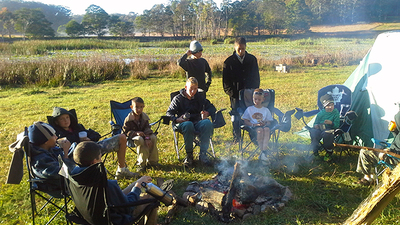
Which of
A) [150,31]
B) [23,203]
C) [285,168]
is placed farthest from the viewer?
[150,31]

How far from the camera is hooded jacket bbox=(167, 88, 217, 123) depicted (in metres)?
4.09

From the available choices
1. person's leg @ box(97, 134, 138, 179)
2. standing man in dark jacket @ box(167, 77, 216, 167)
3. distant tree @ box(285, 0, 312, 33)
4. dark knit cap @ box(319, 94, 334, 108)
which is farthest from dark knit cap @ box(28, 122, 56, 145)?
distant tree @ box(285, 0, 312, 33)

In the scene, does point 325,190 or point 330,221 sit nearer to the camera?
point 330,221

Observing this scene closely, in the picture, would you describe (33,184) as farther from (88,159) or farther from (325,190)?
(325,190)

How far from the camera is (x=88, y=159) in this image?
2008 millimetres

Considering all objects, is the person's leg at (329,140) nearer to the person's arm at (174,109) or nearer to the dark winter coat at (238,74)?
the dark winter coat at (238,74)

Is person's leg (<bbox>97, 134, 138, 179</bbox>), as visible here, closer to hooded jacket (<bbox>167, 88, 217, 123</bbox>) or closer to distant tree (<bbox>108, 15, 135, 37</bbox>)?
hooded jacket (<bbox>167, 88, 217, 123</bbox>)

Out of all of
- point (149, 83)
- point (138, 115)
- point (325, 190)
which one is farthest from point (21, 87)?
point (325, 190)

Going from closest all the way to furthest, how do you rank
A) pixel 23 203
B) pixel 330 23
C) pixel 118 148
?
1. pixel 23 203
2. pixel 118 148
3. pixel 330 23

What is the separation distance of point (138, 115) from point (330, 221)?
2.51 meters

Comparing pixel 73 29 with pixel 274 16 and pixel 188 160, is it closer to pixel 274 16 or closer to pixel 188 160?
pixel 274 16

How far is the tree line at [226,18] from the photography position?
1296 inches

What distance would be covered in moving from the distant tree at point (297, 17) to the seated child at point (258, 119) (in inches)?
1491

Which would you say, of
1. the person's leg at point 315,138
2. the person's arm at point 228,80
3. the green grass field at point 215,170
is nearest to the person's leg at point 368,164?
the green grass field at point 215,170
